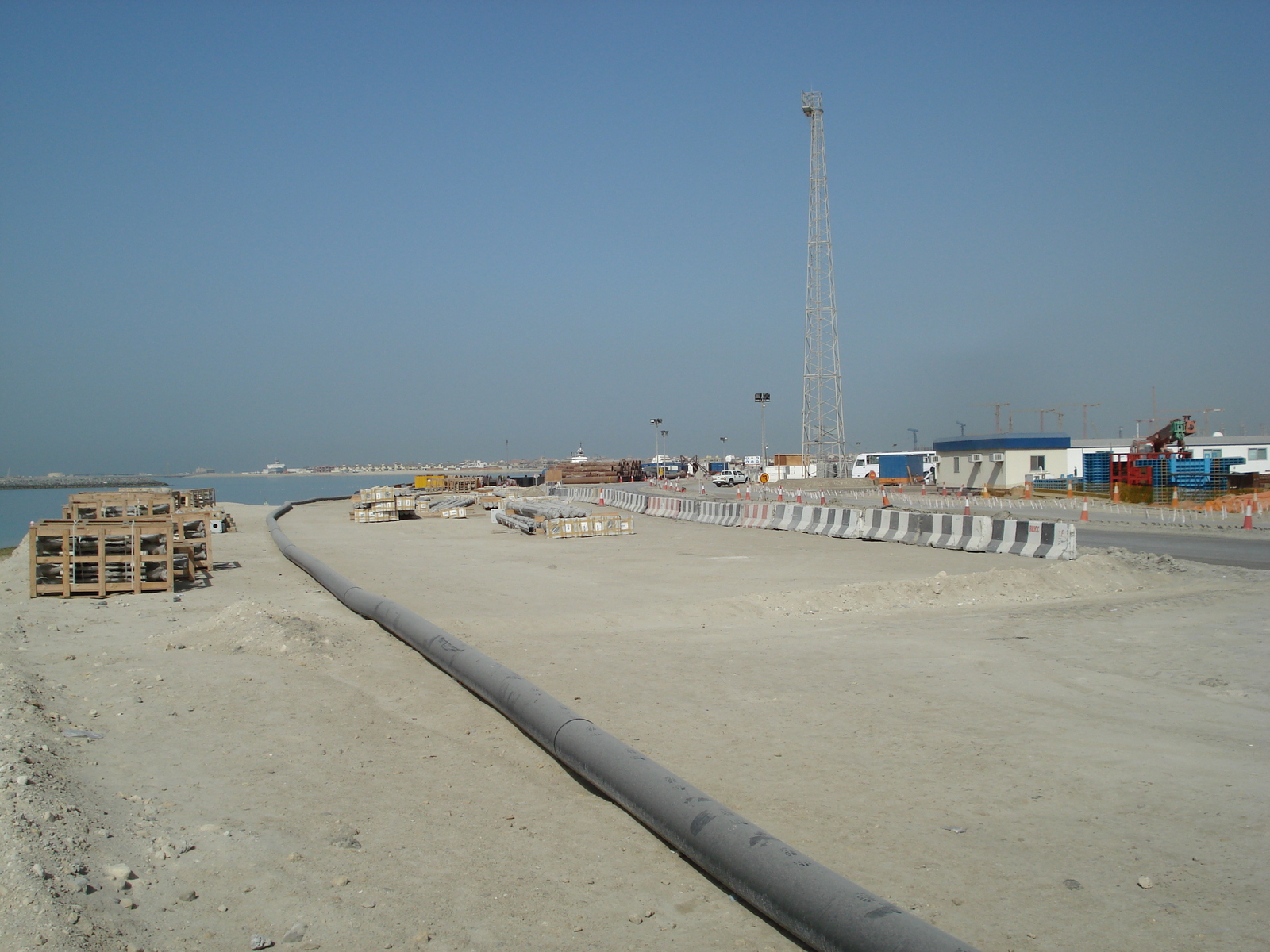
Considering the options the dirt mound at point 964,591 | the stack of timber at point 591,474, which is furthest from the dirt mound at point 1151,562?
the stack of timber at point 591,474

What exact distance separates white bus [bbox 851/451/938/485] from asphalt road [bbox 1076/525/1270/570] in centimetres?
4251

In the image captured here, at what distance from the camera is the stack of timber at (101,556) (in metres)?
15.1

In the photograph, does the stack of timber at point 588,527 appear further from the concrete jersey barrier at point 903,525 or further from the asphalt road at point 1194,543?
the asphalt road at point 1194,543

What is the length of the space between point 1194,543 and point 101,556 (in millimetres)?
24199

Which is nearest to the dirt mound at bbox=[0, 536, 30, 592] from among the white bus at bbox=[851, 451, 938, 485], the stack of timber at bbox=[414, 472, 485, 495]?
the stack of timber at bbox=[414, 472, 485, 495]

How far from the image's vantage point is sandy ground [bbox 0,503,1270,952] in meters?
4.27

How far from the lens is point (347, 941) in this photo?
4055mm

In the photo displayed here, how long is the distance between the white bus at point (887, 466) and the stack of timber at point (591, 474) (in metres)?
25.7

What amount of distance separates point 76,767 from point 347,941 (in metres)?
3.11

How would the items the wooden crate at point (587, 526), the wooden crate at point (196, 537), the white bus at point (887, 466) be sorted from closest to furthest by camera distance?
1. the wooden crate at point (196, 537)
2. the wooden crate at point (587, 526)
3. the white bus at point (887, 466)

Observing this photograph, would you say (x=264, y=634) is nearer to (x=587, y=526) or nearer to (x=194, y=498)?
(x=587, y=526)

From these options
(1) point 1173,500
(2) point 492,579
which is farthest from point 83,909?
(1) point 1173,500

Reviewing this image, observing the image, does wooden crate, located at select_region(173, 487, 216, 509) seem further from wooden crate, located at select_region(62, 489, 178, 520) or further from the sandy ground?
the sandy ground

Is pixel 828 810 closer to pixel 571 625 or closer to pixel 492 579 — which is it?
pixel 571 625
